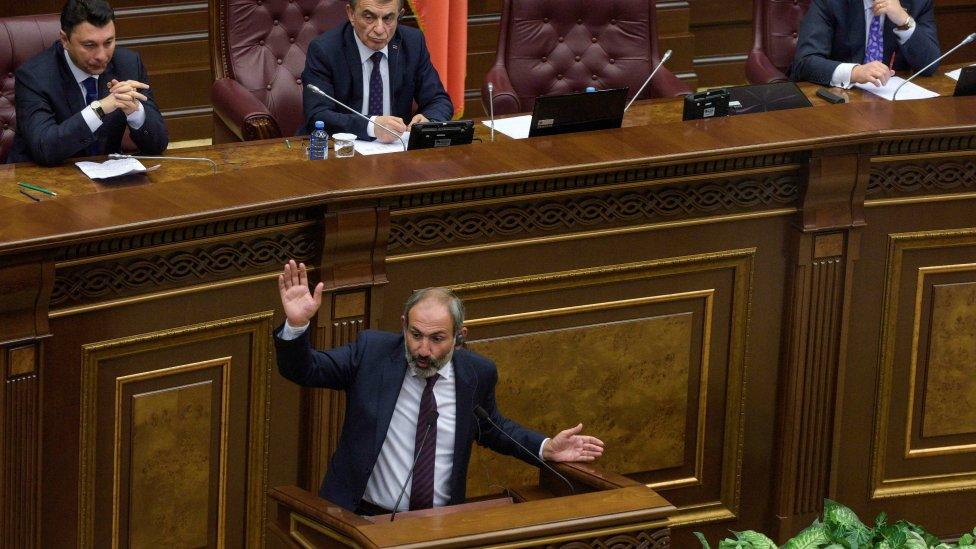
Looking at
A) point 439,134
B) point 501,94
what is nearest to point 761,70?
point 501,94

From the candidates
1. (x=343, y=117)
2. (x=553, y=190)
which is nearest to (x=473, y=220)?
(x=553, y=190)

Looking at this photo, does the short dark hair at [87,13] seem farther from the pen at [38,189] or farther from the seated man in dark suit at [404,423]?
the seated man in dark suit at [404,423]

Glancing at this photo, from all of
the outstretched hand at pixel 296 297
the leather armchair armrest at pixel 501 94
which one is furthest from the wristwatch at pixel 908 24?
the outstretched hand at pixel 296 297

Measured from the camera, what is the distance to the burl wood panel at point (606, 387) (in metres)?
3.78

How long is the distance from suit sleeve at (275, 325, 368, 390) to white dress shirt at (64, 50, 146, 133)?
1.20 metres

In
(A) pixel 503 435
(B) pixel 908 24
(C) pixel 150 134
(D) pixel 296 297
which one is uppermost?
(B) pixel 908 24

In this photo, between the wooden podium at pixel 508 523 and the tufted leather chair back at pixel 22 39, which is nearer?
the wooden podium at pixel 508 523

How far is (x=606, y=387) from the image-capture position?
12.7 feet

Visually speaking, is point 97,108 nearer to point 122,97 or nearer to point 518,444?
point 122,97

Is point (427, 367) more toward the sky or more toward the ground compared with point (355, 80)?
more toward the ground

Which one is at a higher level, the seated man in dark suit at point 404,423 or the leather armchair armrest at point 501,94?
the leather armchair armrest at point 501,94

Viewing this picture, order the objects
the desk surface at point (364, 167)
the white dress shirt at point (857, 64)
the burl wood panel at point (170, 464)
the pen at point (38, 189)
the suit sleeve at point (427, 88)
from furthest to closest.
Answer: the white dress shirt at point (857, 64) → the suit sleeve at point (427, 88) → the pen at point (38, 189) → the burl wood panel at point (170, 464) → the desk surface at point (364, 167)

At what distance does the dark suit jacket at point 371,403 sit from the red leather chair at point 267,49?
1971 millimetres

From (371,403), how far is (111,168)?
3.82 feet
